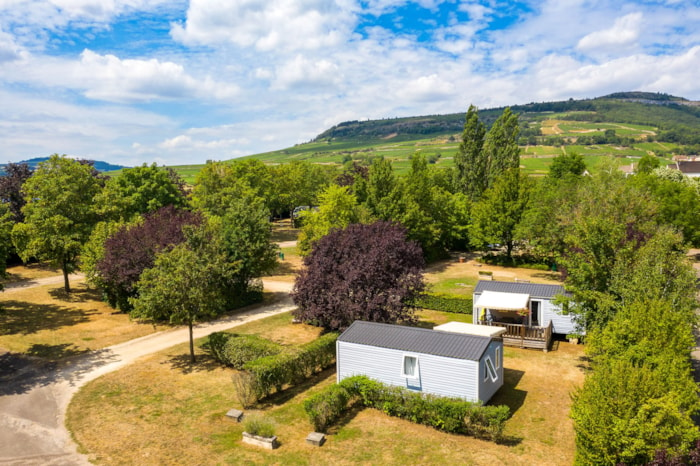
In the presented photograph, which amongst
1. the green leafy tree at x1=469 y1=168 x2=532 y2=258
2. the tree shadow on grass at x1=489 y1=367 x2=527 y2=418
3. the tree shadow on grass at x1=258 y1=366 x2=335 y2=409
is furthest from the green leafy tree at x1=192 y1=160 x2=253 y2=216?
the tree shadow on grass at x1=489 y1=367 x2=527 y2=418

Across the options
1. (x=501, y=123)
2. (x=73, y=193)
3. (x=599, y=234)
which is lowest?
(x=599, y=234)

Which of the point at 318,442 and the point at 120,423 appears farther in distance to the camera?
the point at 120,423

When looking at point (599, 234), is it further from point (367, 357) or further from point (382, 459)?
point (382, 459)

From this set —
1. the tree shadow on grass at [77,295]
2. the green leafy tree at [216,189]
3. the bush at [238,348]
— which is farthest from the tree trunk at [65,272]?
the bush at [238,348]

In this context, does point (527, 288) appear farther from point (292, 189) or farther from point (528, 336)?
point (292, 189)

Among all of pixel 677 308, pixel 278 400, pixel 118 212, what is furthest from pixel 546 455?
pixel 118 212

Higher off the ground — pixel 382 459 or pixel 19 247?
pixel 19 247
